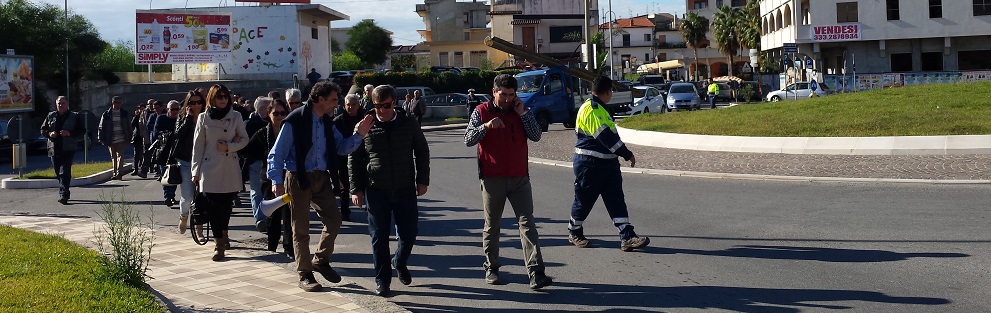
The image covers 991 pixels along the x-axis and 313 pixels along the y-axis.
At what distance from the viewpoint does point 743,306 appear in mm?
7102

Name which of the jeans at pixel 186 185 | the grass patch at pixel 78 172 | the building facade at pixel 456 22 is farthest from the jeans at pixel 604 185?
the building facade at pixel 456 22

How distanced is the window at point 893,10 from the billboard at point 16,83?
41861mm

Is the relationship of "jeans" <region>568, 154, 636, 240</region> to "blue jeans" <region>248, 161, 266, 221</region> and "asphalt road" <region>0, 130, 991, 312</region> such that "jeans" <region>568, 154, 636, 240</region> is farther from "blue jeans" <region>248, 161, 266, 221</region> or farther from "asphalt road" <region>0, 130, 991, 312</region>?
"blue jeans" <region>248, 161, 266, 221</region>

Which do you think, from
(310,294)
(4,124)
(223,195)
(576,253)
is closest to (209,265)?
(223,195)

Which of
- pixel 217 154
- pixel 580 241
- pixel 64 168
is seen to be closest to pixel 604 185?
pixel 580 241

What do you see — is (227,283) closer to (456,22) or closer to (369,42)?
(456,22)

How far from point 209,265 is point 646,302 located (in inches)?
158

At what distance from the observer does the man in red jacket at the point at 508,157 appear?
770 centimetres

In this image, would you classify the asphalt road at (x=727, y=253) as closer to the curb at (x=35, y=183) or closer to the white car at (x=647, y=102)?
the curb at (x=35, y=183)

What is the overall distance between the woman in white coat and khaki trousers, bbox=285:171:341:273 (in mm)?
1813

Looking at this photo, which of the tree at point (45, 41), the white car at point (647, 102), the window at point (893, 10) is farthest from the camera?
the window at point (893, 10)

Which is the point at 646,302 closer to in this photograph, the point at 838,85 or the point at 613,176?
the point at 613,176

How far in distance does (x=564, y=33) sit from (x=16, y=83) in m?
52.6

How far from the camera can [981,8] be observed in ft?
177
